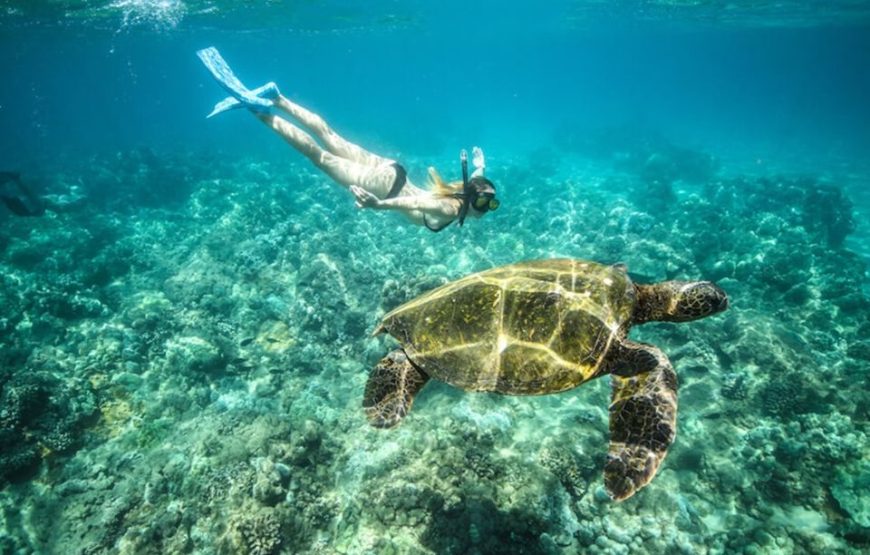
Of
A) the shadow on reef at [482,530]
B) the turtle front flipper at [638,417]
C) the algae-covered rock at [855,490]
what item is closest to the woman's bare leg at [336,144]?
the turtle front flipper at [638,417]

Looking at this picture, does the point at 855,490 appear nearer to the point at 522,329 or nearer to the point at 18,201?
the point at 522,329

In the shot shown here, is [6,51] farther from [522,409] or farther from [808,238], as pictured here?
[808,238]

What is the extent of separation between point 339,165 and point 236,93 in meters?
2.75

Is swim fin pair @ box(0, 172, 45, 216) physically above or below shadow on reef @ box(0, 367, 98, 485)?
above

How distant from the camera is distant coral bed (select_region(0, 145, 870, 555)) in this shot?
20.4ft

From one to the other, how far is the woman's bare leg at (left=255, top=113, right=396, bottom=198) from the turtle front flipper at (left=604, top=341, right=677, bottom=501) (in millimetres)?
5678

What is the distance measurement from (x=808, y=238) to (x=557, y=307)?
18.2 metres

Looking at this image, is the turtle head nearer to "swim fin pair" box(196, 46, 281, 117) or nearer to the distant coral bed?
the distant coral bed

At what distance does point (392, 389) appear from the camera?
4855 millimetres

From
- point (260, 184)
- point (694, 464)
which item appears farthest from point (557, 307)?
point (260, 184)

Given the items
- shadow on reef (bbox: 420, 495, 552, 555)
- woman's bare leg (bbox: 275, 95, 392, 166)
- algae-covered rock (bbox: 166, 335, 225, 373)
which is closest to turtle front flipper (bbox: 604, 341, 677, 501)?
shadow on reef (bbox: 420, 495, 552, 555)

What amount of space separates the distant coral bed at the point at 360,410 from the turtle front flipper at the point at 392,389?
2.28 meters

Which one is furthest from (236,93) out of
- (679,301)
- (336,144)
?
(679,301)

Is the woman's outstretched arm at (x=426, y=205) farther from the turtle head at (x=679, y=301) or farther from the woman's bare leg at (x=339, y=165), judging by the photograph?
the turtle head at (x=679, y=301)
